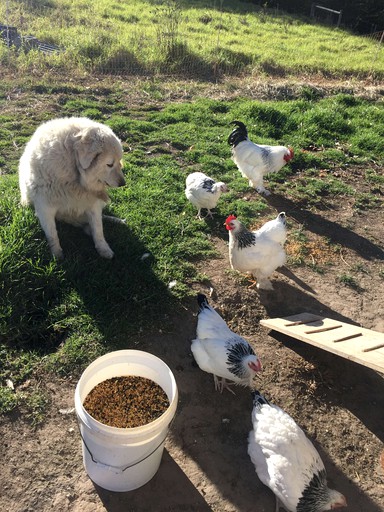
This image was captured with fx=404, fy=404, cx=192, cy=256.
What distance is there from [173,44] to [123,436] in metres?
12.0

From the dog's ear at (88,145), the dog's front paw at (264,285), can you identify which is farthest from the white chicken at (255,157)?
the dog's ear at (88,145)

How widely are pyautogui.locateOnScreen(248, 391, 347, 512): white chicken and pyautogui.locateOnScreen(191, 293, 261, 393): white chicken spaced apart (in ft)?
1.28

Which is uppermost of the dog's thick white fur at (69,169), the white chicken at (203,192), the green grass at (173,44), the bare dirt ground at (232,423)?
the green grass at (173,44)

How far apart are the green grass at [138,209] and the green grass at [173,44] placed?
7.22ft

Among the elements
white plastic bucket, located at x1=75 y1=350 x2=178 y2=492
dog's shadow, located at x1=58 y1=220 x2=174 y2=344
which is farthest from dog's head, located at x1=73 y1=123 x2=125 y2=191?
white plastic bucket, located at x1=75 y1=350 x2=178 y2=492

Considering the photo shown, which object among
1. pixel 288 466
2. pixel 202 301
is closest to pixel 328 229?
pixel 202 301

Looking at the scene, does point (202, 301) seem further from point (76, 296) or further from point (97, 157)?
point (97, 157)

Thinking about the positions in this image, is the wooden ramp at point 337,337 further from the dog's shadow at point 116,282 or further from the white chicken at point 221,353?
the dog's shadow at point 116,282

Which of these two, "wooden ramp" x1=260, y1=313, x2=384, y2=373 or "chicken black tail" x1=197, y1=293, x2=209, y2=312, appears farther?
"chicken black tail" x1=197, y1=293, x2=209, y2=312

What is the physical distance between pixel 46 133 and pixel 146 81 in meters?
7.41

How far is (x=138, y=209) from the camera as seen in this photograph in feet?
19.4

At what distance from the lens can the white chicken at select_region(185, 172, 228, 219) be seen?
18.9 ft

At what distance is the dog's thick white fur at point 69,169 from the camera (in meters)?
4.11

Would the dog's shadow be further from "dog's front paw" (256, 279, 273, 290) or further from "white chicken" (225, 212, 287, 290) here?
"dog's front paw" (256, 279, 273, 290)
